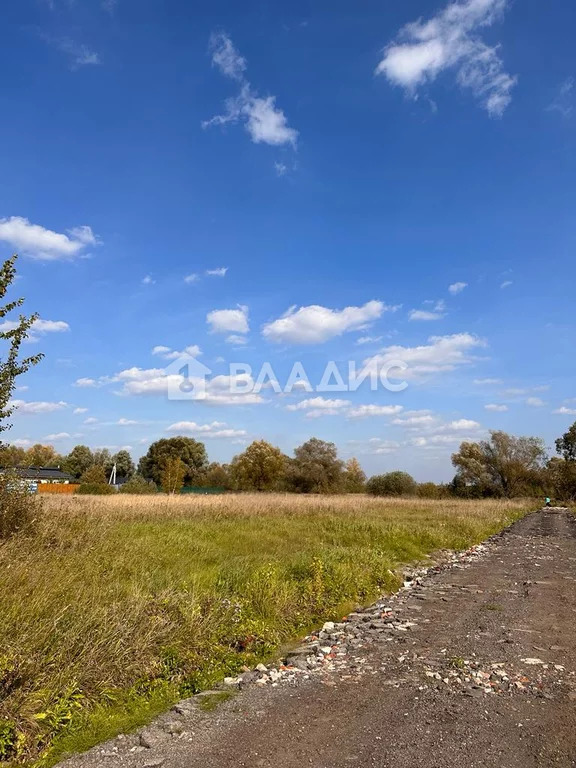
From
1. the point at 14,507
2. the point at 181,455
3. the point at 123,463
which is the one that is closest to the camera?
the point at 14,507

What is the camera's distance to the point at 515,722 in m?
5.16

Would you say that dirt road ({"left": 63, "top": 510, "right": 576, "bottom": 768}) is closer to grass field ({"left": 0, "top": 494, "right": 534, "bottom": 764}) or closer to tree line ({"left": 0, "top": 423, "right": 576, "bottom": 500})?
grass field ({"left": 0, "top": 494, "right": 534, "bottom": 764})

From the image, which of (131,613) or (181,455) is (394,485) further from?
(131,613)

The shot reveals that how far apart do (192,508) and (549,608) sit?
18.1 m

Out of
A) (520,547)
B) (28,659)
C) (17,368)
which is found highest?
(17,368)

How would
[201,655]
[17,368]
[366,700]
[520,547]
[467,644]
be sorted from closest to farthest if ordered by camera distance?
1. [366,700]
2. [201,655]
3. [467,644]
4. [17,368]
5. [520,547]

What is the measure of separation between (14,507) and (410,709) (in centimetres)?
1026

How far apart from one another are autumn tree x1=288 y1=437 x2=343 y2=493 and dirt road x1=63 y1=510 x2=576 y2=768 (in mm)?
70322

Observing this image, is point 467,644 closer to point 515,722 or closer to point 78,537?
point 515,722

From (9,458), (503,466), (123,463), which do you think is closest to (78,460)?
(123,463)

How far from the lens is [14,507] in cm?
1198

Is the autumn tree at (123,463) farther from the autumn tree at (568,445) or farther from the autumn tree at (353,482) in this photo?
the autumn tree at (568,445)

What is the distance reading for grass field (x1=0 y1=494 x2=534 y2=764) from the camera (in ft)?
17.1

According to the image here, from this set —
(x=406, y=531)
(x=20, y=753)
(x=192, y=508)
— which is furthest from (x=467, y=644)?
(x=192, y=508)
